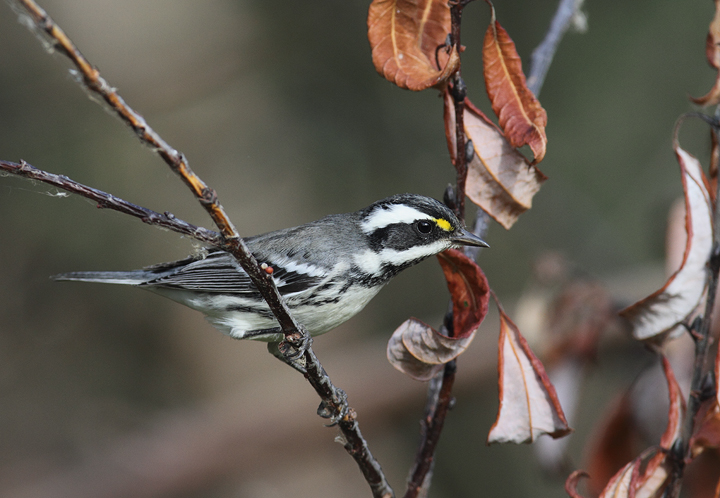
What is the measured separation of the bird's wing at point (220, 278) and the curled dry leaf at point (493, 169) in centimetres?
113

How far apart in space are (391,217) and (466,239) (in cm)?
50

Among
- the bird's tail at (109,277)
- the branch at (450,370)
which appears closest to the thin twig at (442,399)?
the branch at (450,370)

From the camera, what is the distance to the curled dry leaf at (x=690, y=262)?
2.31 meters

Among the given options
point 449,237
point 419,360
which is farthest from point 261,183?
point 419,360

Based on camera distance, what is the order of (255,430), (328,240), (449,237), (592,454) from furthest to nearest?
(255,430), (328,240), (592,454), (449,237)

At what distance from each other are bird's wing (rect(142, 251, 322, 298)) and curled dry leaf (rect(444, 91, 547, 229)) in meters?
1.13

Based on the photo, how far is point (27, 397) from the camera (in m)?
7.86

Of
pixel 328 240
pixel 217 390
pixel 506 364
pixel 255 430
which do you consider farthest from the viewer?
pixel 217 390

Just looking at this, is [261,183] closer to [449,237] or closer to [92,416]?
[92,416]

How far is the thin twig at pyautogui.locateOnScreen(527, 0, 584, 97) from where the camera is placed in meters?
3.29

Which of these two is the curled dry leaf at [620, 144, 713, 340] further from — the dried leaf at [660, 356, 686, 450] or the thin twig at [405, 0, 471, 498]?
the thin twig at [405, 0, 471, 498]

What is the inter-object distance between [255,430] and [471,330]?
19.6ft

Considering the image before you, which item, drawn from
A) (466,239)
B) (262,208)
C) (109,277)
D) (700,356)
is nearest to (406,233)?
(466,239)

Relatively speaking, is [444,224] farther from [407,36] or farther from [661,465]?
[661,465]
